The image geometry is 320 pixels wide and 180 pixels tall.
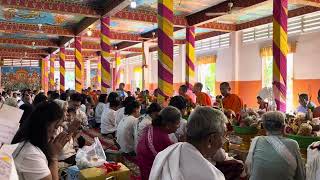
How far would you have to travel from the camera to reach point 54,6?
916 centimetres

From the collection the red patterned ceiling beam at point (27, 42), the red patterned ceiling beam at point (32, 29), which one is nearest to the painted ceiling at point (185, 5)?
the red patterned ceiling beam at point (32, 29)

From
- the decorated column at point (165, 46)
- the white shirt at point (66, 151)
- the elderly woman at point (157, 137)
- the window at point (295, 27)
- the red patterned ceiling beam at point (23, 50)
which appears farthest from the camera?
the red patterned ceiling beam at point (23, 50)

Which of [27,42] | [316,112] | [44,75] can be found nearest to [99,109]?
[316,112]

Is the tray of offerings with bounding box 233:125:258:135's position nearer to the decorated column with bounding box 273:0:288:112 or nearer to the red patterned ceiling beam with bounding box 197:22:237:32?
the decorated column with bounding box 273:0:288:112

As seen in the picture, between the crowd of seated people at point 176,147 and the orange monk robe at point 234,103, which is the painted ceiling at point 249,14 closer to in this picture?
the orange monk robe at point 234,103

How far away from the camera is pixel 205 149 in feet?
5.14

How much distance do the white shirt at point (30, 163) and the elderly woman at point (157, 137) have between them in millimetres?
1070

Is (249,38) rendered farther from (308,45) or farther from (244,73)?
(308,45)

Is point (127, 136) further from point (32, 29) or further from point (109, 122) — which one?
point (32, 29)

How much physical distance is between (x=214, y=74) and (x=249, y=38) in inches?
101

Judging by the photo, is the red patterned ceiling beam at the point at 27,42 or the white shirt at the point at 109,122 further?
the red patterned ceiling beam at the point at 27,42

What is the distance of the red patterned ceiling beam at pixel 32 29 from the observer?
1218cm

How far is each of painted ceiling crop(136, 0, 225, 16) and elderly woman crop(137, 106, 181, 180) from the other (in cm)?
695

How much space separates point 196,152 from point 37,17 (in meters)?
11.3
